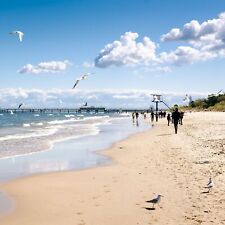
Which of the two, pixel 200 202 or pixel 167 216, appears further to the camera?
pixel 200 202

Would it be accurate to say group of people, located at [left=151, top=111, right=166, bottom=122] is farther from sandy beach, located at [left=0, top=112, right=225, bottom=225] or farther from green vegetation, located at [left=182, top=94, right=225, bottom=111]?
sandy beach, located at [left=0, top=112, right=225, bottom=225]

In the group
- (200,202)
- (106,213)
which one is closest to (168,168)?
(200,202)

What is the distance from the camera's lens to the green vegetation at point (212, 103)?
400ft

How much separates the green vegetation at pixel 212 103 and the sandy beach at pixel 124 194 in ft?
338

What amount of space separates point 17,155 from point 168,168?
9.55 m

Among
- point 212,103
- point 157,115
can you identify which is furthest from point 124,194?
point 212,103

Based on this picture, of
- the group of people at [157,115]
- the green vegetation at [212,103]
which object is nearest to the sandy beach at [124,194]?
the group of people at [157,115]

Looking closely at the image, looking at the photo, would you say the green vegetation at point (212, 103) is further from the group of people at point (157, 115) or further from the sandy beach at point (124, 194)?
the sandy beach at point (124, 194)

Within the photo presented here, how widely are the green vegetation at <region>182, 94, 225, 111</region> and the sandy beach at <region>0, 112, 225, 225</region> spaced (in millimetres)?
103000

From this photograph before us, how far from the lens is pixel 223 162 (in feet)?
52.0

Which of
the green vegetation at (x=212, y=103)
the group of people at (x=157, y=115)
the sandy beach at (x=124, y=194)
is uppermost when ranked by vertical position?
the green vegetation at (x=212, y=103)

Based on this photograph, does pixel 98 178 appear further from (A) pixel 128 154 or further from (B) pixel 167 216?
(A) pixel 128 154

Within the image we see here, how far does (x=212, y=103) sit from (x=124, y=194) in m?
130

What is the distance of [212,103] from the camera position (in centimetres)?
13725
